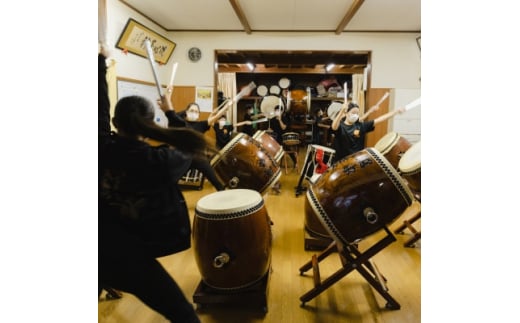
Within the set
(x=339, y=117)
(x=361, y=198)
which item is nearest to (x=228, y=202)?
(x=361, y=198)

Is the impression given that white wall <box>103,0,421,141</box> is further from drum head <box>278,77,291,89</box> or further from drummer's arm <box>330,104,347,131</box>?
drum head <box>278,77,291,89</box>

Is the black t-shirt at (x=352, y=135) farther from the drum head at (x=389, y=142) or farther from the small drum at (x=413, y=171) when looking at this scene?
the small drum at (x=413, y=171)

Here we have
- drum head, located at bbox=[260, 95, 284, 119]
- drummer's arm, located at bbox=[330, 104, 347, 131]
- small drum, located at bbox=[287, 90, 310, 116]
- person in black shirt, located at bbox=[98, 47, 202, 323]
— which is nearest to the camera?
person in black shirt, located at bbox=[98, 47, 202, 323]

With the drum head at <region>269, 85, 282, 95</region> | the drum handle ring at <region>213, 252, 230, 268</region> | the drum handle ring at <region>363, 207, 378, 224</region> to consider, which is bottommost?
the drum handle ring at <region>213, 252, 230, 268</region>

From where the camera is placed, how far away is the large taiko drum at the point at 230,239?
1.22 metres

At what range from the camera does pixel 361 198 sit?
1.18 m

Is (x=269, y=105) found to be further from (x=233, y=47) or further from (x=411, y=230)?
(x=411, y=230)

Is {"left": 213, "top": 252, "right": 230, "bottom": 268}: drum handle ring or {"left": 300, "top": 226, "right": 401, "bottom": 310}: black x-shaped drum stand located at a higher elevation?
{"left": 213, "top": 252, "right": 230, "bottom": 268}: drum handle ring

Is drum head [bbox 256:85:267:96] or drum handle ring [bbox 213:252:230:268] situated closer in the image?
drum handle ring [bbox 213:252:230:268]

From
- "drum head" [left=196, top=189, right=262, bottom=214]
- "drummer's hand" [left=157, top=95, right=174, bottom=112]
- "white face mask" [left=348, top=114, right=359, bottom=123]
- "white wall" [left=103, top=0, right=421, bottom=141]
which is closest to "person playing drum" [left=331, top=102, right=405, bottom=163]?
"white face mask" [left=348, top=114, right=359, bottom=123]

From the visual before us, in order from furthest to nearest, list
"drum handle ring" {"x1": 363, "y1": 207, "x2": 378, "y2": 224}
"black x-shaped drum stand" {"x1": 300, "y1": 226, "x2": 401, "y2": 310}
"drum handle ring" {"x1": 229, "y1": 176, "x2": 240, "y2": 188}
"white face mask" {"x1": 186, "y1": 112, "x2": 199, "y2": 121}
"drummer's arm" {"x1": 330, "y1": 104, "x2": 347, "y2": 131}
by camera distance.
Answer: "drummer's arm" {"x1": 330, "y1": 104, "x2": 347, "y2": 131}
"drum handle ring" {"x1": 229, "y1": 176, "x2": 240, "y2": 188}
"black x-shaped drum stand" {"x1": 300, "y1": 226, "x2": 401, "y2": 310}
"drum handle ring" {"x1": 363, "y1": 207, "x2": 378, "y2": 224}
"white face mask" {"x1": 186, "y1": 112, "x2": 199, "y2": 121}

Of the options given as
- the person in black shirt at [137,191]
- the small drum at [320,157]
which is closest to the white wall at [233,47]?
the person in black shirt at [137,191]

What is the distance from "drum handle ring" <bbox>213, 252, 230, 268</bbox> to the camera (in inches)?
47.3

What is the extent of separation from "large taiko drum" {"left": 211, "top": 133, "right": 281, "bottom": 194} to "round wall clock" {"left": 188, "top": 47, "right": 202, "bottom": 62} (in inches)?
20.1
